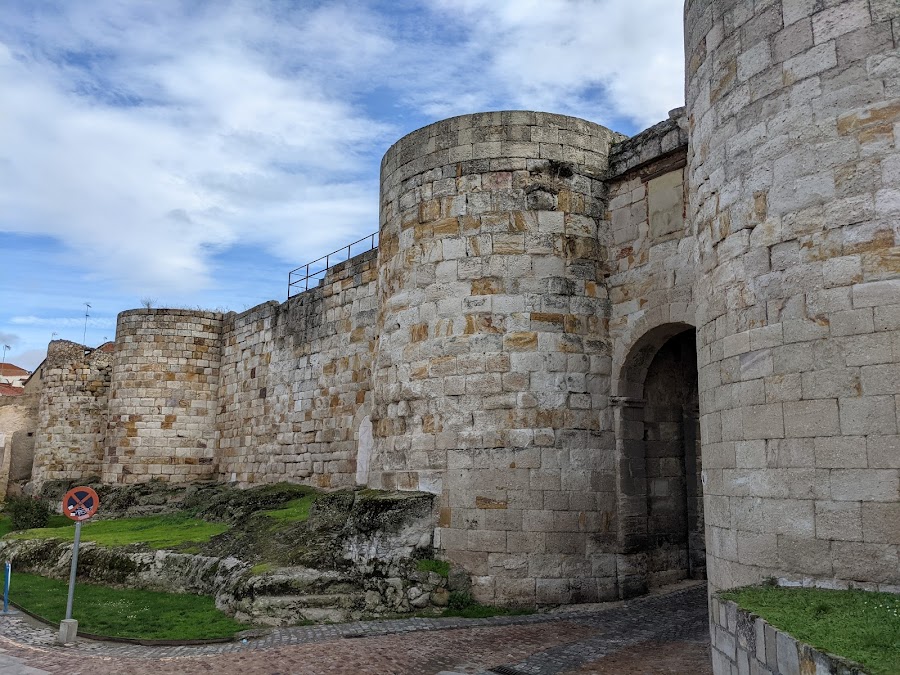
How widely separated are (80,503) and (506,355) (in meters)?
5.30

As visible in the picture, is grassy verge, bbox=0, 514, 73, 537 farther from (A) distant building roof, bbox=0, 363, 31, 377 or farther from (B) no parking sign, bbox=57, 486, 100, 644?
(A) distant building roof, bbox=0, 363, 31, 377

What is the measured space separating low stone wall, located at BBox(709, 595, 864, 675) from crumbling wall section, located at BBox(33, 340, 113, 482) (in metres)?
21.4

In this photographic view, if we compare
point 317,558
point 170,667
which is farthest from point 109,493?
point 170,667

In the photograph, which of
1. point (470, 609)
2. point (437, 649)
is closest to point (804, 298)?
point (437, 649)

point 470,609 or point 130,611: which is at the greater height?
point 470,609

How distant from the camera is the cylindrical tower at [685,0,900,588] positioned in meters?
5.33

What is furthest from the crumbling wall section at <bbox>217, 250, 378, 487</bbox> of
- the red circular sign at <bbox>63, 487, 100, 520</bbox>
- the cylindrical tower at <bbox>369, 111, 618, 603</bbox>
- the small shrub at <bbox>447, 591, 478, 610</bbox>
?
the red circular sign at <bbox>63, 487, 100, 520</bbox>

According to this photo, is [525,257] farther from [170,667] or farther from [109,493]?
[109,493]

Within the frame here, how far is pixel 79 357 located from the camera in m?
23.7

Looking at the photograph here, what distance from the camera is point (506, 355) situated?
9734 mm

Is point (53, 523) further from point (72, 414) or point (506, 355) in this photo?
point (506, 355)

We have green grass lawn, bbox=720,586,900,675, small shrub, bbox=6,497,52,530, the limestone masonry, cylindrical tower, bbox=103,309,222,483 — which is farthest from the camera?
cylindrical tower, bbox=103,309,222,483

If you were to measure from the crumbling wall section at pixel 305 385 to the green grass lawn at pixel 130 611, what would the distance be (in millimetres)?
4326

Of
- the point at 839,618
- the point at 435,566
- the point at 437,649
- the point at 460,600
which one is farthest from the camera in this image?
the point at 435,566
